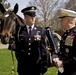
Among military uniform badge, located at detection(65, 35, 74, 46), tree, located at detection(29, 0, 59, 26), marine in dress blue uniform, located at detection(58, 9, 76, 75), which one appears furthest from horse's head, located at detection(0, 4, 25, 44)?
tree, located at detection(29, 0, 59, 26)

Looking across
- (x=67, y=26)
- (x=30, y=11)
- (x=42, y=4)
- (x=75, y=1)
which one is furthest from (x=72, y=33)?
(x=75, y=1)

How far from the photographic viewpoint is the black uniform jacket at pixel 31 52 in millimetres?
4941

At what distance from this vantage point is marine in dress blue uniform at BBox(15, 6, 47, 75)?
4.95m

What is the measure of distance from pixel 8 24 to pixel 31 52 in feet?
2.16

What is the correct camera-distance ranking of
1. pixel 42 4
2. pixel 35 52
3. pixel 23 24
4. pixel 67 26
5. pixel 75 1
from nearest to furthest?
pixel 67 26
pixel 35 52
pixel 23 24
pixel 42 4
pixel 75 1

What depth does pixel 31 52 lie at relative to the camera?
4953mm

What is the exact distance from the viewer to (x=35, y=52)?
497 centimetres

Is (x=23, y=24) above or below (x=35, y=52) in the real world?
above

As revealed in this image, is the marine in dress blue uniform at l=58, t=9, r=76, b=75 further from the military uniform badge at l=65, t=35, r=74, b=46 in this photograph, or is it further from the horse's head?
the horse's head

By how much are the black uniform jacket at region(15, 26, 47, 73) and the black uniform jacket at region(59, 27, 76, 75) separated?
65 cm

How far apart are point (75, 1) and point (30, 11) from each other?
152ft

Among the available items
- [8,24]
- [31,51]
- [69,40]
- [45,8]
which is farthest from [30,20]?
[45,8]

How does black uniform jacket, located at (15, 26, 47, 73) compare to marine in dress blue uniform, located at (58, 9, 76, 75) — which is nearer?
marine in dress blue uniform, located at (58, 9, 76, 75)

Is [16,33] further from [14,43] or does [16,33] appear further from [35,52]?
[35,52]
